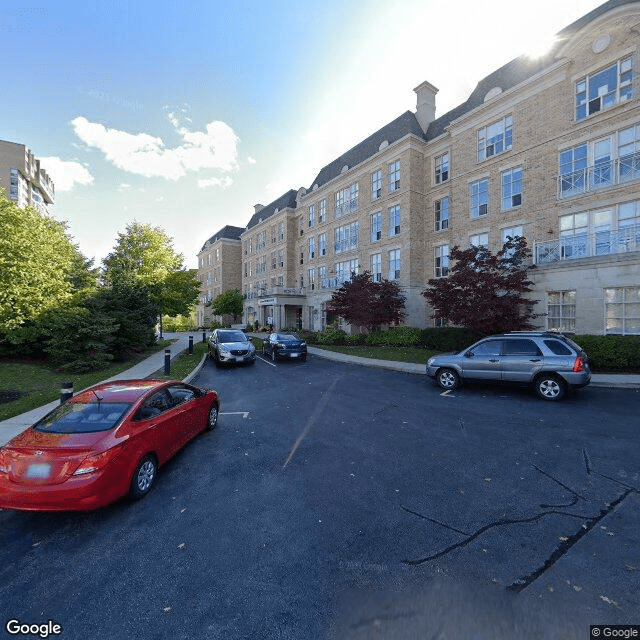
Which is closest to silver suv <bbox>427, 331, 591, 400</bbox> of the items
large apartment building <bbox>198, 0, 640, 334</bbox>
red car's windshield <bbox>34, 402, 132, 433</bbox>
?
large apartment building <bbox>198, 0, 640, 334</bbox>

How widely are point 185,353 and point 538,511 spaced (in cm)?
1955

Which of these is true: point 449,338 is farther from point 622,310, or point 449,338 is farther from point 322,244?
point 322,244

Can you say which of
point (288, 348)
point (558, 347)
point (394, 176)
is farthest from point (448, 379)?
point (394, 176)

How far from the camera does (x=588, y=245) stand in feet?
52.7

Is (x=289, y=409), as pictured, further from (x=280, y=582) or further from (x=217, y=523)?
(x=280, y=582)

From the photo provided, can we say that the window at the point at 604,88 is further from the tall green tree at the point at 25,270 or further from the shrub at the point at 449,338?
the tall green tree at the point at 25,270

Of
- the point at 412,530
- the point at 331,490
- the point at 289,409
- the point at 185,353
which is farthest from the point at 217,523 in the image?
the point at 185,353

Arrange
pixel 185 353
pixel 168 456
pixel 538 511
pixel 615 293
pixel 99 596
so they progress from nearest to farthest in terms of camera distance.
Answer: pixel 99 596 < pixel 538 511 < pixel 168 456 < pixel 615 293 < pixel 185 353

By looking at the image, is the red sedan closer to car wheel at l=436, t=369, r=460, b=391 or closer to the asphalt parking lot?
the asphalt parking lot

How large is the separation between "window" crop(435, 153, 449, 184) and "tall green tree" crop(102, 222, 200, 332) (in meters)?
20.9

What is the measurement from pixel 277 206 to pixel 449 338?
34.4 meters

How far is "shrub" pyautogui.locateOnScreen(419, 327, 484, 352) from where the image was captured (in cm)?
1686

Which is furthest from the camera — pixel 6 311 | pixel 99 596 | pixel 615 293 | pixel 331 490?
pixel 615 293

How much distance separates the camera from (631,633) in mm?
2352
